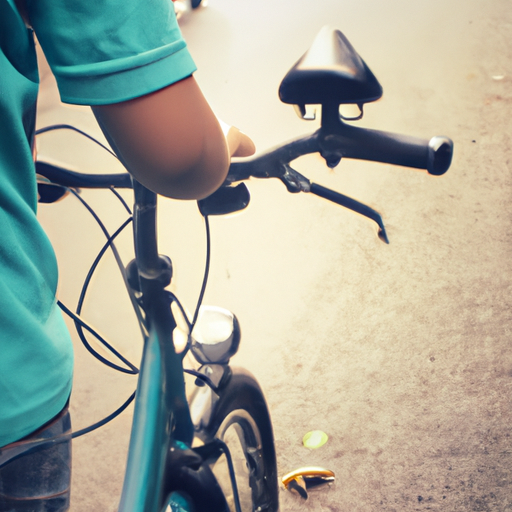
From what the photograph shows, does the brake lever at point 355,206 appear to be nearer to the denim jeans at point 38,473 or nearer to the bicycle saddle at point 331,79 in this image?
the bicycle saddle at point 331,79

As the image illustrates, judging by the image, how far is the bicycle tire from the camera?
1.04m

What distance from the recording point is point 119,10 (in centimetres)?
36

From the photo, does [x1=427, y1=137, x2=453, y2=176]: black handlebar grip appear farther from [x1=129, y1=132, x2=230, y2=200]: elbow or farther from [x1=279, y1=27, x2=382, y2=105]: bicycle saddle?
[x1=129, y1=132, x2=230, y2=200]: elbow

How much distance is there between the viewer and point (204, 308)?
938 millimetres

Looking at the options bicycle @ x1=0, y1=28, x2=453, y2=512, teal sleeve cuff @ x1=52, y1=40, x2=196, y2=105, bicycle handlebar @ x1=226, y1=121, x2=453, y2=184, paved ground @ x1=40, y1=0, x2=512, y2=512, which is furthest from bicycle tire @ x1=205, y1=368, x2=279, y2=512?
teal sleeve cuff @ x1=52, y1=40, x2=196, y2=105

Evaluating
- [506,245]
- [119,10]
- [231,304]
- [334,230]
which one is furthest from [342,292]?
[119,10]

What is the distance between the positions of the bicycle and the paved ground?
111 mm

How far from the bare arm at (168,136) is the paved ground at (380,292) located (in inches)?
16.2

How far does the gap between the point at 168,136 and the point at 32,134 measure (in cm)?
19

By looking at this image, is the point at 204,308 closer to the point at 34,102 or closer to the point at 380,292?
the point at 34,102

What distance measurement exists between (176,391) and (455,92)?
2.18 meters

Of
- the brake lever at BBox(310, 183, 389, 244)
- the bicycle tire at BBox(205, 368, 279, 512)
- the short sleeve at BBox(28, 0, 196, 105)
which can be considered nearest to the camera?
the short sleeve at BBox(28, 0, 196, 105)

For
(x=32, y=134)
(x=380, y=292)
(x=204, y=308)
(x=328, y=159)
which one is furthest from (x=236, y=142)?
(x=380, y=292)

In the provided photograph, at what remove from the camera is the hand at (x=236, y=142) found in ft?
2.05
